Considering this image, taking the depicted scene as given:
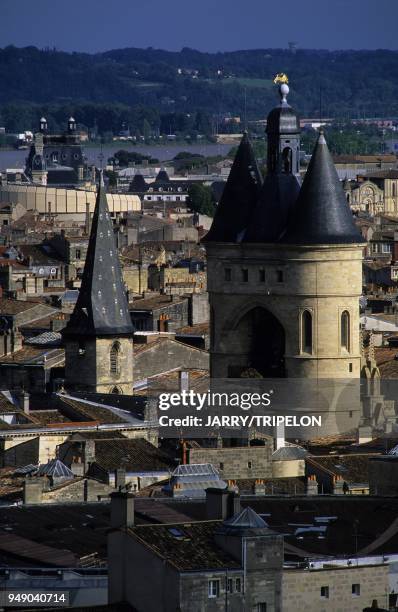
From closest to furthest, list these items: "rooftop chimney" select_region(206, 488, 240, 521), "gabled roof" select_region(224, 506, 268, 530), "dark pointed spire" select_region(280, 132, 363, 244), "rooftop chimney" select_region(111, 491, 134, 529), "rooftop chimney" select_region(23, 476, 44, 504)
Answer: "gabled roof" select_region(224, 506, 268, 530) → "rooftop chimney" select_region(111, 491, 134, 529) → "rooftop chimney" select_region(206, 488, 240, 521) → "rooftop chimney" select_region(23, 476, 44, 504) → "dark pointed spire" select_region(280, 132, 363, 244)

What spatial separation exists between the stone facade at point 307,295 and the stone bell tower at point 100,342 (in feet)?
10.2

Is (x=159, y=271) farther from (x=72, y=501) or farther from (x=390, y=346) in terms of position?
(x=72, y=501)

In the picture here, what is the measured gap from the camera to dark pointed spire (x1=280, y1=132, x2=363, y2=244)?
211 feet

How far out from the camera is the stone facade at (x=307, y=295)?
64562mm

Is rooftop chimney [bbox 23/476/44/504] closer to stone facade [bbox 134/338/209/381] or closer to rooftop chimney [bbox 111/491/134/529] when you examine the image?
rooftop chimney [bbox 111/491/134/529]

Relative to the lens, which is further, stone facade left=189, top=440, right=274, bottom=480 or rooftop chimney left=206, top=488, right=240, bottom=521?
stone facade left=189, top=440, right=274, bottom=480

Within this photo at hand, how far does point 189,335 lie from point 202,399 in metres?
15.1

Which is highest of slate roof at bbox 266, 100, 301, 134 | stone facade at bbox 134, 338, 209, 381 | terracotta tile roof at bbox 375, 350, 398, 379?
slate roof at bbox 266, 100, 301, 134

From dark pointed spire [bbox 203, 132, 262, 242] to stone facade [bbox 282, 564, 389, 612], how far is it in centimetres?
2928

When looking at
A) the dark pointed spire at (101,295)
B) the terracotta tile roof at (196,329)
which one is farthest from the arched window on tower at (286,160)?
the terracotta tile roof at (196,329)

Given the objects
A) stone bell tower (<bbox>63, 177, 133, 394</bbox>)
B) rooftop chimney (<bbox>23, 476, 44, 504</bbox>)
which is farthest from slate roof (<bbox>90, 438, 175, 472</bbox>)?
stone bell tower (<bbox>63, 177, 133, 394</bbox>)

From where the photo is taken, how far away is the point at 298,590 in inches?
1389

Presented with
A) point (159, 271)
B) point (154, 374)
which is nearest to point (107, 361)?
point (154, 374)

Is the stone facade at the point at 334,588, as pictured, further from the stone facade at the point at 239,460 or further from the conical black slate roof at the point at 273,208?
the conical black slate roof at the point at 273,208
